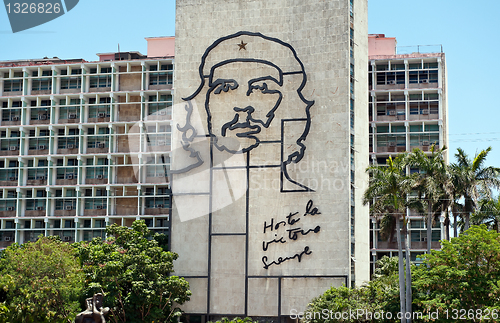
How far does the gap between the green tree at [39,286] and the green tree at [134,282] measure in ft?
4.59

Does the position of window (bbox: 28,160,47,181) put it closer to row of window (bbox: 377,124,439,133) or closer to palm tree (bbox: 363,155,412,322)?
row of window (bbox: 377,124,439,133)

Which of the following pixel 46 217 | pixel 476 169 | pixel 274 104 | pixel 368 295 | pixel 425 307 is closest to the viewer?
pixel 425 307

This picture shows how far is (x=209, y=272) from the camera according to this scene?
160ft

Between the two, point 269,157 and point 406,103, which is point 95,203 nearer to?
point 269,157

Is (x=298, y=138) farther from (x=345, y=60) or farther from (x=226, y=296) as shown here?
(x=226, y=296)

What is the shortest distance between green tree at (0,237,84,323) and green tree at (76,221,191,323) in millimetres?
1398

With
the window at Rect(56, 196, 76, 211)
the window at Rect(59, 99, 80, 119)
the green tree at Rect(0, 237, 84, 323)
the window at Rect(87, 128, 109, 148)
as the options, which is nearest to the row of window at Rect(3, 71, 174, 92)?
the window at Rect(59, 99, 80, 119)

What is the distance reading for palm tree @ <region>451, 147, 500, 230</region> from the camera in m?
45.8

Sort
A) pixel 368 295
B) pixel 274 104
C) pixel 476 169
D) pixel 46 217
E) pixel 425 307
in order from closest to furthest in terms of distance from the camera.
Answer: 1. pixel 425 307
2. pixel 368 295
3. pixel 476 169
4. pixel 274 104
5. pixel 46 217

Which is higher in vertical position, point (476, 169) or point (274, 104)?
point (274, 104)

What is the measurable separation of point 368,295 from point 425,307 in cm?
413

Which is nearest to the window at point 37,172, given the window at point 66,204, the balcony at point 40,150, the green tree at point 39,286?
the balcony at point 40,150

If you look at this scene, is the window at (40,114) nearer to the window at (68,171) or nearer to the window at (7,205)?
the window at (68,171)

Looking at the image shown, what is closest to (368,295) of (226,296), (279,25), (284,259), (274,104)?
(284,259)
